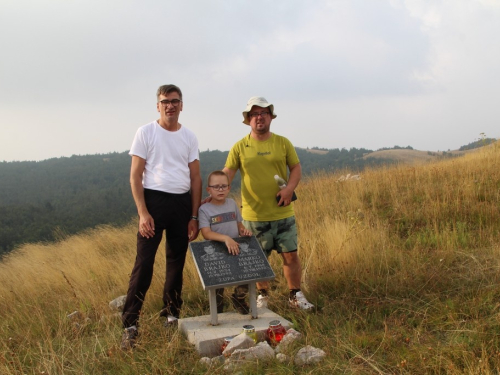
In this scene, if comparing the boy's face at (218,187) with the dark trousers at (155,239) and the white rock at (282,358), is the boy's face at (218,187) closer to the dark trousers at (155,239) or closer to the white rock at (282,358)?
the dark trousers at (155,239)

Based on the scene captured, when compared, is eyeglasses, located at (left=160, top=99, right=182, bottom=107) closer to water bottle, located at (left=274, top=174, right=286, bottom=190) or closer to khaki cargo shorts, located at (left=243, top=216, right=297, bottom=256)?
water bottle, located at (left=274, top=174, right=286, bottom=190)

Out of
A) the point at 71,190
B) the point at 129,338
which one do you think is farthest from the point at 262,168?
the point at 71,190

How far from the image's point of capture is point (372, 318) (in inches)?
160

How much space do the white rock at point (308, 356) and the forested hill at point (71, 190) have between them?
10938 millimetres

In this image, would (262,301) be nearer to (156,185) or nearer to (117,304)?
(156,185)

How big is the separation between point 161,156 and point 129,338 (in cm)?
159

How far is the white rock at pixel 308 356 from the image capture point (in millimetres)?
3242

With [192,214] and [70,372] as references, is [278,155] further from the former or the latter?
[70,372]

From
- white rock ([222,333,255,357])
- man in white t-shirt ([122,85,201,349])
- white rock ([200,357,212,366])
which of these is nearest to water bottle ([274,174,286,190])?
man in white t-shirt ([122,85,201,349])

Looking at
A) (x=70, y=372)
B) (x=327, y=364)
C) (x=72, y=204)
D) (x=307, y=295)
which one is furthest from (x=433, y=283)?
(x=72, y=204)

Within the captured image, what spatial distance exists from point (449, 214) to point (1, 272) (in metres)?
9.84

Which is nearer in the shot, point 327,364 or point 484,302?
point 327,364

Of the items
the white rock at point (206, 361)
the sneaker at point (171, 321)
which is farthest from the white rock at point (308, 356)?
the sneaker at point (171, 321)

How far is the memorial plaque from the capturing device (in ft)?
12.7
